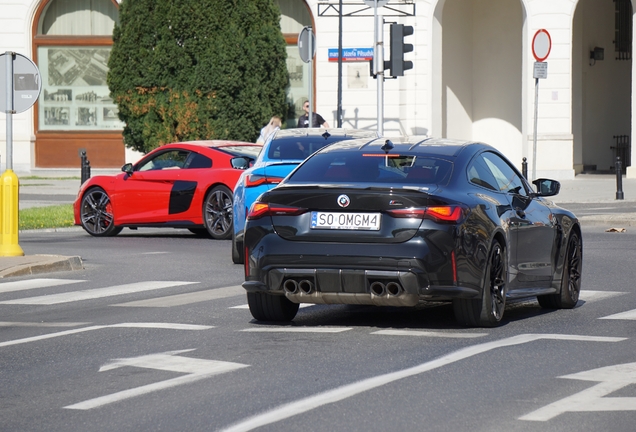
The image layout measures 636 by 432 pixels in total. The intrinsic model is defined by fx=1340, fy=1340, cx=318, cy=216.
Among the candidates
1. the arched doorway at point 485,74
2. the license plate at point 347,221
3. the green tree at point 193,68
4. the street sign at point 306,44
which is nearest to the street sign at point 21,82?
the license plate at point 347,221

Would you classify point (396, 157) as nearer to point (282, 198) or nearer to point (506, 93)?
point (282, 198)

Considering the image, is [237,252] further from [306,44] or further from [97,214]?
[306,44]

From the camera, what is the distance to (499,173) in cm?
1016

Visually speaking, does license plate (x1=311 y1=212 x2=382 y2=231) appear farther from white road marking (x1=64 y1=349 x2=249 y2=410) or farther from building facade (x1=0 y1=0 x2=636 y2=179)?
building facade (x1=0 y1=0 x2=636 y2=179)

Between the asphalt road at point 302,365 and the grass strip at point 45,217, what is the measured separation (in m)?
9.16

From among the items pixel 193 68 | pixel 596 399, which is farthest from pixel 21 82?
pixel 193 68

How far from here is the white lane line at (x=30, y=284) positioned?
40.8 feet

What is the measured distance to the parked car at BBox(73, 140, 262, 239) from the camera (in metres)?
18.1

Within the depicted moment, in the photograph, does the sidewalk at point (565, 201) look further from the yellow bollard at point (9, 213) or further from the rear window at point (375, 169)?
the rear window at point (375, 169)

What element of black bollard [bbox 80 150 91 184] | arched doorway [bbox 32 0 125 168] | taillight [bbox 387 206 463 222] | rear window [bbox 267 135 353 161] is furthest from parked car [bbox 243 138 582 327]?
arched doorway [bbox 32 0 125 168]

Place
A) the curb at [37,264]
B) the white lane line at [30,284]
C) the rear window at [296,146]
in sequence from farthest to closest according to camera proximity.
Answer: the rear window at [296,146]
the curb at [37,264]
the white lane line at [30,284]

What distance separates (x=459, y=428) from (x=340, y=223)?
10.2ft

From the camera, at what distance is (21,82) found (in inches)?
602

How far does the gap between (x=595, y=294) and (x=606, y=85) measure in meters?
29.4
